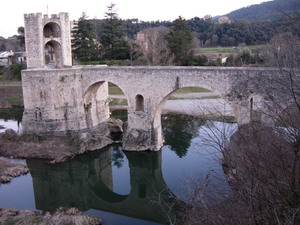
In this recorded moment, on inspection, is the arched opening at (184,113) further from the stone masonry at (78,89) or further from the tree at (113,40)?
the tree at (113,40)

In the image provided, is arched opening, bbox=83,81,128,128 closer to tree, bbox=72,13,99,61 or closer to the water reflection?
the water reflection

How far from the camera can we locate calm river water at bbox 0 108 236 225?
39.0ft

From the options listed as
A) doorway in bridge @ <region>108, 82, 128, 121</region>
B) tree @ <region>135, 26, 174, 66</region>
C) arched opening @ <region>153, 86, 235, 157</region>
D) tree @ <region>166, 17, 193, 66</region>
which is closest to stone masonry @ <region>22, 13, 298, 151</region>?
arched opening @ <region>153, 86, 235, 157</region>

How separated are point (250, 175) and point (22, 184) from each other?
11533mm

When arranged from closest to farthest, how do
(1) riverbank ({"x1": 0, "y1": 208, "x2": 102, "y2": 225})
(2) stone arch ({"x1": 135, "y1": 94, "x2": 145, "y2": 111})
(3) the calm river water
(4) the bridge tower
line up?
(1) riverbank ({"x1": 0, "y1": 208, "x2": 102, "y2": 225})
(3) the calm river water
(2) stone arch ({"x1": 135, "y1": 94, "x2": 145, "y2": 111})
(4) the bridge tower

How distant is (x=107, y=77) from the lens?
673 inches

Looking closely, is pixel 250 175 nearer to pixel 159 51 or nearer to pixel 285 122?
pixel 285 122

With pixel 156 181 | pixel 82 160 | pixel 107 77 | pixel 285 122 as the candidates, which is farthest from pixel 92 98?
pixel 285 122

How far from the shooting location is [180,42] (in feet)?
93.2

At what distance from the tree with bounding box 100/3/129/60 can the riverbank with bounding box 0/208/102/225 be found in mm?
21051

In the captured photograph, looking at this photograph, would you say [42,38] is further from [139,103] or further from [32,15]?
[139,103]

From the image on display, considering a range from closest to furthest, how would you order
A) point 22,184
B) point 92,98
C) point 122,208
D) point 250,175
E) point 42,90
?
point 250,175 → point 122,208 → point 22,184 → point 42,90 → point 92,98

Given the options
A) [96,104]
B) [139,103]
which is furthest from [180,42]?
[139,103]

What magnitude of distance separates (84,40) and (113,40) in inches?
101
